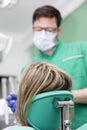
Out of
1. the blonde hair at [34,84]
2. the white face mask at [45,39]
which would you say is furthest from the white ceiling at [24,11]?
the blonde hair at [34,84]

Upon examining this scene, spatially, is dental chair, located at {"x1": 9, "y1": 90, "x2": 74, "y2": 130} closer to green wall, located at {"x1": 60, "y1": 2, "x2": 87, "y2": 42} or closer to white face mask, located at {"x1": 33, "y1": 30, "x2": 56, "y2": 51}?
white face mask, located at {"x1": 33, "y1": 30, "x2": 56, "y2": 51}

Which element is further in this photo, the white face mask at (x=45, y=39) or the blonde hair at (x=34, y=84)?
the white face mask at (x=45, y=39)

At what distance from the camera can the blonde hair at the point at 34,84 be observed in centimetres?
105

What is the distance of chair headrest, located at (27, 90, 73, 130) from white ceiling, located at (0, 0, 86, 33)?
7.58 ft

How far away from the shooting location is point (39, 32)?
201 cm

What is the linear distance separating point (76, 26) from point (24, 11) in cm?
63

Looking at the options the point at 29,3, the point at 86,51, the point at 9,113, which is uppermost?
the point at 29,3

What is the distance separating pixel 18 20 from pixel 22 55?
2.02 ft

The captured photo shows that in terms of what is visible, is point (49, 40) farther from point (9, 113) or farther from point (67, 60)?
point (9, 113)

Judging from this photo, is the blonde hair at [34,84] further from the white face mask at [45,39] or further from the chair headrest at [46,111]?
the white face mask at [45,39]

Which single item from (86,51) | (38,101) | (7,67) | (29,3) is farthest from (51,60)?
(7,67)

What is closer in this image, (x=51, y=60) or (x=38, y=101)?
(x=38, y=101)

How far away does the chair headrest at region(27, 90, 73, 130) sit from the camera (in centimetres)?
101

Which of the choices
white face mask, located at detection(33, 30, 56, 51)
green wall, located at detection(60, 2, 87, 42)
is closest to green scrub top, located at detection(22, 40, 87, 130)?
white face mask, located at detection(33, 30, 56, 51)
